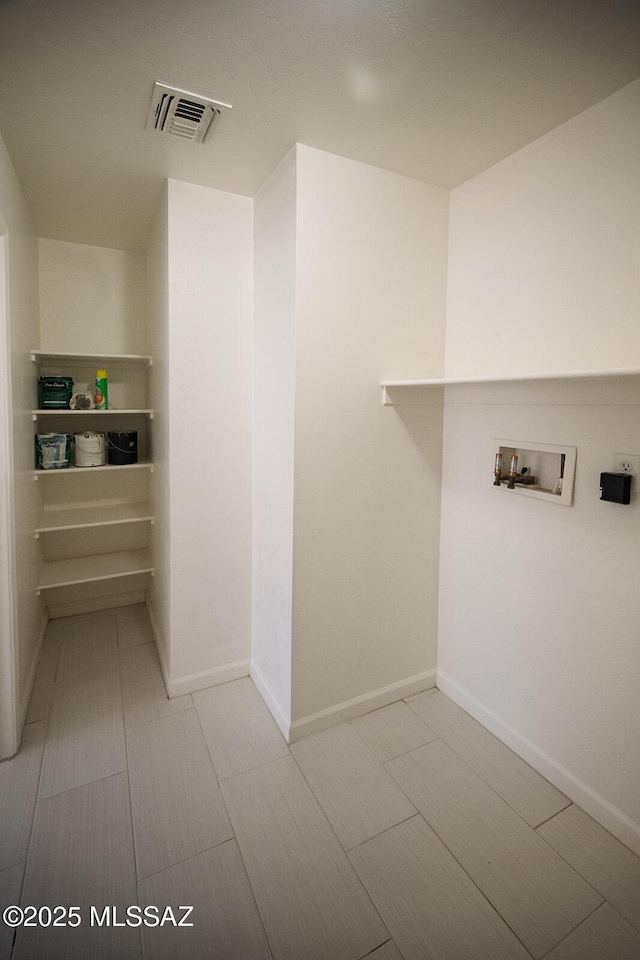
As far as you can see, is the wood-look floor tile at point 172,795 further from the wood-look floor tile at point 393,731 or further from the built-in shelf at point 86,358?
the built-in shelf at point 86,358

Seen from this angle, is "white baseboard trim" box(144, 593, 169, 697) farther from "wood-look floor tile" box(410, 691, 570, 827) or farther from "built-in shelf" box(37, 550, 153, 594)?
"wood-look floor tile" box(410, 691, 570, 827)

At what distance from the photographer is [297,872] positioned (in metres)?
1.42

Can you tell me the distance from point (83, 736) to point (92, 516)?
1.24m

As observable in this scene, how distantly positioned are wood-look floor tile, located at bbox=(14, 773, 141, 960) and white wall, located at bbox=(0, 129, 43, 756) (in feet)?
1.44

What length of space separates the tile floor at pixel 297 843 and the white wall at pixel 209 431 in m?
0.36

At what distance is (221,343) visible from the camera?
217cm

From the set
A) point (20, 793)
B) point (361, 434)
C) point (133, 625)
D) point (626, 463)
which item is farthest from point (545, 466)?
point (133, 625)

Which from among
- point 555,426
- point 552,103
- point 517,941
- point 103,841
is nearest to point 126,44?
point 552,103

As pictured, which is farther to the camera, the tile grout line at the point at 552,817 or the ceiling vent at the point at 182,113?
the tile grout line at the point at 552,817

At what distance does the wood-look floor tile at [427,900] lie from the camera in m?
1.23

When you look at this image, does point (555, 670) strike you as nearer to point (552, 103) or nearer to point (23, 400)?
point (552, 103)

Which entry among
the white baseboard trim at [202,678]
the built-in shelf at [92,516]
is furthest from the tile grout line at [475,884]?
the built-in shelf at [92,516]

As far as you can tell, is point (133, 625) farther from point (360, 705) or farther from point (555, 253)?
point (555, 253)

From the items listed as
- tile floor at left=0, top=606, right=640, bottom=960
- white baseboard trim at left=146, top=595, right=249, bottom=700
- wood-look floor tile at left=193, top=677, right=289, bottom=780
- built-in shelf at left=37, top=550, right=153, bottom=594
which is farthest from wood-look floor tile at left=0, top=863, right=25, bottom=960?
built-in shelf at left=37, top=550, right=153, bottom=594
